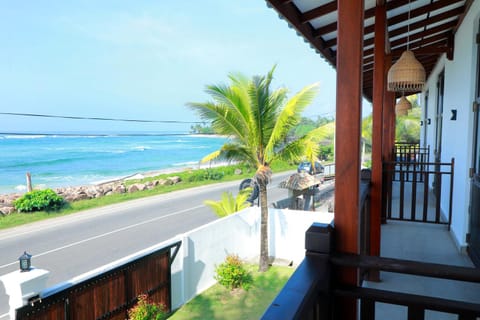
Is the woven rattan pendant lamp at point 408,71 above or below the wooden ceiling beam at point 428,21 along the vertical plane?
below

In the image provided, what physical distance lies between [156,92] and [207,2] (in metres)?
20.7

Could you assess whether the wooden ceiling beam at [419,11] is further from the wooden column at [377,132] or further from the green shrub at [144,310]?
the green shrub at [144,310]

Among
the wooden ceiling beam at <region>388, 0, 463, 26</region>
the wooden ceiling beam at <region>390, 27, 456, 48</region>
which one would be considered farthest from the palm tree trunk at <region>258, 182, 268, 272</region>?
the wooden ceiling beam at <region>388, 0, 463, 26</region>

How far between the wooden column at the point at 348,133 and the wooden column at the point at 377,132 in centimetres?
178

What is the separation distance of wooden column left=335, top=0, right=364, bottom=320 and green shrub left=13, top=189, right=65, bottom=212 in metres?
16.4

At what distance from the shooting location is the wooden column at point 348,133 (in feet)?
4.04

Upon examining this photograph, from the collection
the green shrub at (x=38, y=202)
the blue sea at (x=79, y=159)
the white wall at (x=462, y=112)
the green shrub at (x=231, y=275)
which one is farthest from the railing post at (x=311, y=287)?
the blue sea at (x=79, y=159)

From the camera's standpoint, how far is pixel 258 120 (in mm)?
7828

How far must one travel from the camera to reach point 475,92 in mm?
3338

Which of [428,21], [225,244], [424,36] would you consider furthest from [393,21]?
[225,244]

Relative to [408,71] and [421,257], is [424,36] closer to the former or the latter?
[408,71]

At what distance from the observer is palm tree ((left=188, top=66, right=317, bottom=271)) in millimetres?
7563

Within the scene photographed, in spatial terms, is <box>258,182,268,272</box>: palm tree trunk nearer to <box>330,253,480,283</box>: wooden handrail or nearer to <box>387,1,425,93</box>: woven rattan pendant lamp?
<box>387,1,425,93</box>: woven rattan pendant lamp

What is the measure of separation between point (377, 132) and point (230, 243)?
557cm
